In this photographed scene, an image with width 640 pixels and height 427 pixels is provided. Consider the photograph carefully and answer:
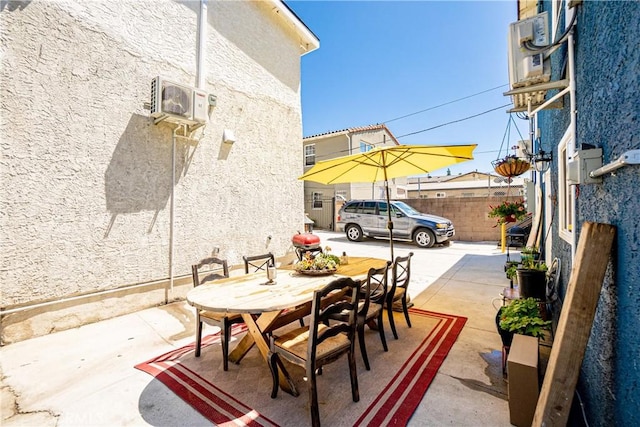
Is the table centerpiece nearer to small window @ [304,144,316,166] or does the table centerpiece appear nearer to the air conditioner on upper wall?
the air conditioner on upper wall

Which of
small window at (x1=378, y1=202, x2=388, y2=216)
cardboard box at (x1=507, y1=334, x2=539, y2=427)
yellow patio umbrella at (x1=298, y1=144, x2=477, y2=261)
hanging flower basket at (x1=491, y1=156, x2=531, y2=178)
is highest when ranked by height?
yellow patio umbrella at (x1=298, y1=144, x2=477, y2=261)

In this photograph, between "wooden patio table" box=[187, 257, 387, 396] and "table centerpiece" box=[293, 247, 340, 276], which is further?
"table centerpiece" box=[293, 247, 340, 276]

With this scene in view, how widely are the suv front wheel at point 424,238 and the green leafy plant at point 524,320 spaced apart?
747cm

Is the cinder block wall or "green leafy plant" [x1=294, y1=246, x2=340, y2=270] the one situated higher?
the cinder block wall

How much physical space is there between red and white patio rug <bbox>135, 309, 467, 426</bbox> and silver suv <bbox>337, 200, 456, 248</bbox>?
702cm

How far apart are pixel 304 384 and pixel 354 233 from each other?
9.46 meters

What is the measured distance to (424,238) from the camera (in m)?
9.97

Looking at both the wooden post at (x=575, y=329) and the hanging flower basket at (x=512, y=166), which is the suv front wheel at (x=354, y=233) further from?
the wooden post at (x=575, y=329)

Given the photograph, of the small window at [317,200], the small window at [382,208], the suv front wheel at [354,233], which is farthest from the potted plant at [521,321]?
the small window at [317,200]

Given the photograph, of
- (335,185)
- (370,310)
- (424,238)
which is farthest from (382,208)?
(370,310)

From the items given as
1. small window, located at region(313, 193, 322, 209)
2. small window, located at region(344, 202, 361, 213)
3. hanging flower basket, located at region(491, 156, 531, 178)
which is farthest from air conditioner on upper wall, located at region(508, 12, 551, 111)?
small window, located at region(313, 193, 322, 209)

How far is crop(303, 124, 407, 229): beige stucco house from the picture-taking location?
52.4 feet

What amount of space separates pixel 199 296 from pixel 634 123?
117 inches

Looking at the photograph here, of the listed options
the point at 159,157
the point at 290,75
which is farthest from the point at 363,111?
the point at 159,157
